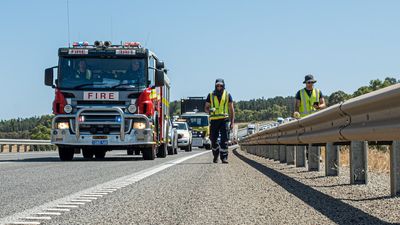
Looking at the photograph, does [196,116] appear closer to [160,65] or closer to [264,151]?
[264,151]

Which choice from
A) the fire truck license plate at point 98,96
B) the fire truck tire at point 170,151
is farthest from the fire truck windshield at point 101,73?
the fire truck tire at point 170,151

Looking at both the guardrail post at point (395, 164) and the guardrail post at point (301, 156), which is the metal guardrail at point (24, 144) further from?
the guardrail post at point (395, 164)

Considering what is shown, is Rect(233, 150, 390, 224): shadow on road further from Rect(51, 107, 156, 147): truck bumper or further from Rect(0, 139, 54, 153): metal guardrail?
Rect(0, 139, 54, 153): metal guardrail

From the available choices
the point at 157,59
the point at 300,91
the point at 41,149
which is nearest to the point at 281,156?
the point at 300,91

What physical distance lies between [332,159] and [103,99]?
25.1 ft

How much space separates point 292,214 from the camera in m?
4.56

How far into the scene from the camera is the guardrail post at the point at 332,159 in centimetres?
815

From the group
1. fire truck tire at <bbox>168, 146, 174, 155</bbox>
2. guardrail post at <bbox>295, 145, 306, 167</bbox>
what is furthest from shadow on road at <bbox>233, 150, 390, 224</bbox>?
fire truck tire at <bbox>168, 146, 174, 155</bbox>

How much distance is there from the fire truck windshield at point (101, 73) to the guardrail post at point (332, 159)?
731 centimetres

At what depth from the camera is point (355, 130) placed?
18.2 feet

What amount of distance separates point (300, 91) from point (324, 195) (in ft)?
19.3

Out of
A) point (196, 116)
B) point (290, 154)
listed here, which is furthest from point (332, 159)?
point (196, 116)

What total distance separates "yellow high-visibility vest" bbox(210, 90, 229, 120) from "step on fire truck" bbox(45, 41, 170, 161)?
1.91 m

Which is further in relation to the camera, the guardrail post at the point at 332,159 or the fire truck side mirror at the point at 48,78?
the fire truck side mirror at the point at 48,78
